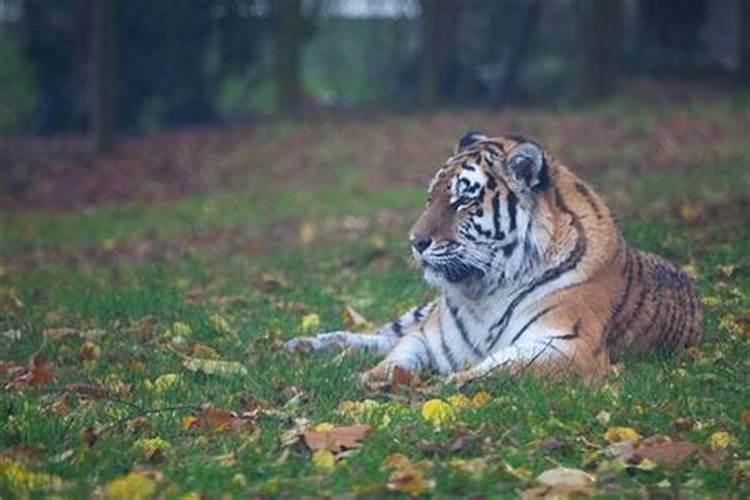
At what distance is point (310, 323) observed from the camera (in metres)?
10.1

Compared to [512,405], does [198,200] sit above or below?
below

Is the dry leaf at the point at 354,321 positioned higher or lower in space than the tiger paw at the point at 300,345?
lower

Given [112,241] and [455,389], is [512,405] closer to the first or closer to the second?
[455,389]

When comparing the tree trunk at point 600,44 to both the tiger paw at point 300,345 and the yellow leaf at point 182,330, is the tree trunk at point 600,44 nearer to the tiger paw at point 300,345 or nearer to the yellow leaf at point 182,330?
the yellow leaf at point 182,330

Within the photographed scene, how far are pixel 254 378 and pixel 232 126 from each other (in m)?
17.2

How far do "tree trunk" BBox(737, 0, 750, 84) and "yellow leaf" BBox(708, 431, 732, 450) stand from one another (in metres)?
20.3

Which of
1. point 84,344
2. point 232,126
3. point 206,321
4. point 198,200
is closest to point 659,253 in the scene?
point 206,321

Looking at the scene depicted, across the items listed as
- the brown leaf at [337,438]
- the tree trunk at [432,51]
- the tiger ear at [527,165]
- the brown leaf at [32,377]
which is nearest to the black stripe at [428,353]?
the tiger ear at [527,165]

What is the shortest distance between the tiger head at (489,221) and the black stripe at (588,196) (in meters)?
0.23

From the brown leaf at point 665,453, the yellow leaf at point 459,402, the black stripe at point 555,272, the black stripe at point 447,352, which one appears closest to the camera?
the brown leaf at point 665,453

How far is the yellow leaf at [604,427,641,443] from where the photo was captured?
6.60m

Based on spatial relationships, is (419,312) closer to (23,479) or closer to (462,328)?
(462,328)

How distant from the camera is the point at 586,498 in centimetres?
586

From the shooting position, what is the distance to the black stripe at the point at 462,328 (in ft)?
28.1
